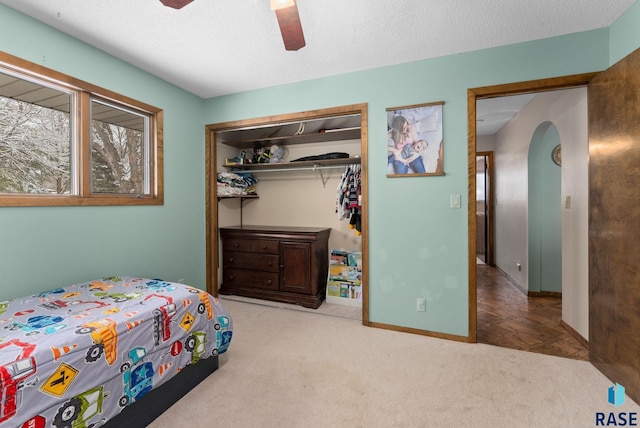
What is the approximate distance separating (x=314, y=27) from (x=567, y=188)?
268 centimetres

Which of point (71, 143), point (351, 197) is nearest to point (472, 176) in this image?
point (351, 197)

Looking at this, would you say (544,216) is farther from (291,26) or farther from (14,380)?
(14,380)

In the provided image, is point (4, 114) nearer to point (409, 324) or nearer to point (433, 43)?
point (433, 43)

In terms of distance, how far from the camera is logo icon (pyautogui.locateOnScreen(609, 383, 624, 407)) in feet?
5.51

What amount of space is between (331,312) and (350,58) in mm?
2529

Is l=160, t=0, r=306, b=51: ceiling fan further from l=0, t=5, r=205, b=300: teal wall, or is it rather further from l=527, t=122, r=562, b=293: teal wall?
l=527, t=122, r=562, b=293: teal wall

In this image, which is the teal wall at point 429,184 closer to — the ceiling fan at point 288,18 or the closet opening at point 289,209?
the closet opening at point 289,209

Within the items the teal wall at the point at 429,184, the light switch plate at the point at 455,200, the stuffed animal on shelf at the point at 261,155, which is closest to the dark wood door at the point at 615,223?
the teal wall at the point at 429,184

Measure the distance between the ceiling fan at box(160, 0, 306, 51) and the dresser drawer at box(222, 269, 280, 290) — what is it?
2594mm

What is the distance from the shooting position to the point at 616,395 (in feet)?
5.65

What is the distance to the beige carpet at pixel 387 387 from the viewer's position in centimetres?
159

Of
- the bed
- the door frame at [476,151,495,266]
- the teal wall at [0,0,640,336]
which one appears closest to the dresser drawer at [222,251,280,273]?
the teal wall at [0,0,640,336]

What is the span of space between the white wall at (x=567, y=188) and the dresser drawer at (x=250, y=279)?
2.91 m

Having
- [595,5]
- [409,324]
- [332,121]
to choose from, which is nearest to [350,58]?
[332,121]
